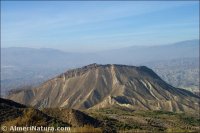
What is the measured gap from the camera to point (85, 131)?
A: 2147cm

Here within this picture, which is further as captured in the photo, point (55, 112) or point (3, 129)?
→ point (55, 112)

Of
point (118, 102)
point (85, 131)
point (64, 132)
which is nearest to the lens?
point (85, 131)

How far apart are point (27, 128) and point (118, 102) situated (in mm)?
175589


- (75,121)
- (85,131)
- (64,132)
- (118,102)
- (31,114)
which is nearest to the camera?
(85,131)

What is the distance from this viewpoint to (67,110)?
7181 cm

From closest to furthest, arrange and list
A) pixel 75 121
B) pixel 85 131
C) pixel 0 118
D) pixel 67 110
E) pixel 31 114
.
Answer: pixel 85 131 < pixel 31 114 < pixel 0 118 < pixel 75 121 < pixel 67 110

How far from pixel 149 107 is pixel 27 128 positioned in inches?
7041

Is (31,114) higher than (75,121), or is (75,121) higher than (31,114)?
(31,114)

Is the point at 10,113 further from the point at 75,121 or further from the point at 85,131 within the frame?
the point at 85,131

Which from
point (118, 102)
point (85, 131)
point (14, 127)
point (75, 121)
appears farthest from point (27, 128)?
point (118, 102)

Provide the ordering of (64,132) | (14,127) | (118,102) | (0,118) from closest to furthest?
1. (64,132)
2. (14,127)
3. (0,118)
4. (118,102)

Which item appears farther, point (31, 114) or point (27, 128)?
point (31, 114)

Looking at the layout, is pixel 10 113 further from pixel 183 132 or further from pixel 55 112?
pixel 183 132

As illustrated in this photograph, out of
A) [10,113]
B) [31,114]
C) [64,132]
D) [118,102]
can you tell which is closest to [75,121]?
[10,113]
